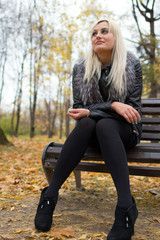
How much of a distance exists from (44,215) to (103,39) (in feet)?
4.85

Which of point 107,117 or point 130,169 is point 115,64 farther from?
point 130,169

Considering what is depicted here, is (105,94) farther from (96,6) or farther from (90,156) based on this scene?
(96,6)

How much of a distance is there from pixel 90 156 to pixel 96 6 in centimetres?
814

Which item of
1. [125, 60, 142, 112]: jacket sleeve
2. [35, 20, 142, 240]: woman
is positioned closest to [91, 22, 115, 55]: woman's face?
[35, 20, 142, 240]: woman

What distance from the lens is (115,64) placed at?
1.96 metres

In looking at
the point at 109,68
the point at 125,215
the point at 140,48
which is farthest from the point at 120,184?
the point at 140,48

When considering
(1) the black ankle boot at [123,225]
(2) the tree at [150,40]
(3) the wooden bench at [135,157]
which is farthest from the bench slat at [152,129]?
(2) the tree at [150,40]

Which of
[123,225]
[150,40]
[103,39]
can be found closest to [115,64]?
[103,39]

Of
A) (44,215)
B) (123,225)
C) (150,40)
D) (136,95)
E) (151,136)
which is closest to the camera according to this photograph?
(123,225)

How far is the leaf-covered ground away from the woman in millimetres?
140

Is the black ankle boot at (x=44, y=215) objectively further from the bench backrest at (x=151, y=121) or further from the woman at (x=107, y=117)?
the bench backrest at (x=151, y=121)

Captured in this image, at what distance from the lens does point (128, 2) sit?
26.2 ft

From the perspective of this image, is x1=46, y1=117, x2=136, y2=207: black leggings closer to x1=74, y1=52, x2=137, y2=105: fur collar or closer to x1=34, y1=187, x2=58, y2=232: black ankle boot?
x1=34, y1=187, x2=58, y2=232: black ankle boot

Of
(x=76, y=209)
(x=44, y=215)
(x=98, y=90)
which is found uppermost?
(x=98, y=90)
